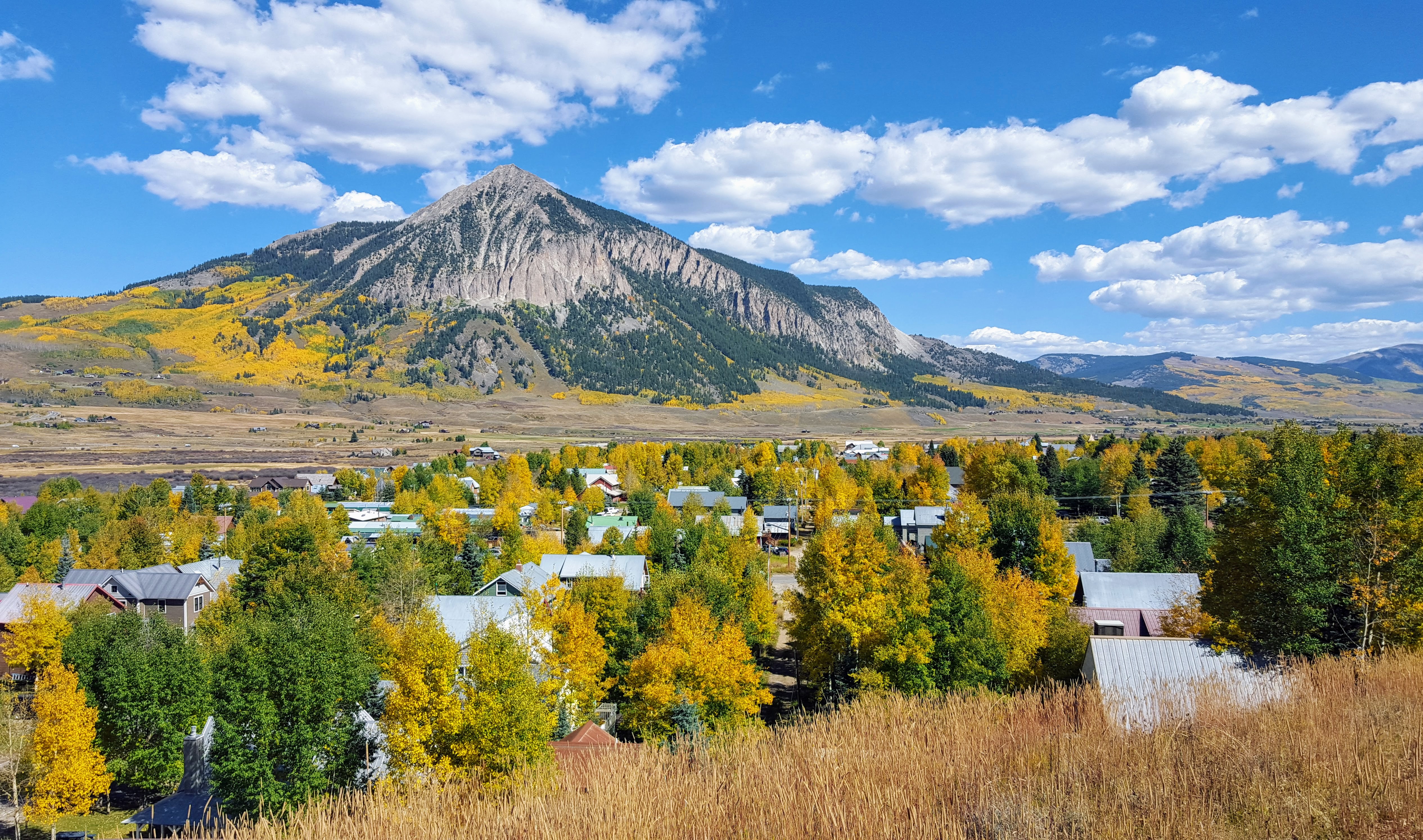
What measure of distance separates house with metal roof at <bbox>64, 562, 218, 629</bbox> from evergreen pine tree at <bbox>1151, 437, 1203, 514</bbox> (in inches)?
2735

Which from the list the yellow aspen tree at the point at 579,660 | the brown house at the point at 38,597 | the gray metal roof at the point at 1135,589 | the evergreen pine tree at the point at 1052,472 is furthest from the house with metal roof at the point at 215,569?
the evergreen pine tree at the point at 1052,472

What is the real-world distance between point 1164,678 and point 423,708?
16.9 metres

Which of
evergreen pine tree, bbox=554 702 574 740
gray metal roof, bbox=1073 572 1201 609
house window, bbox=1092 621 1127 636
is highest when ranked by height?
gray metal roof, bbox=1073 572 1201 609

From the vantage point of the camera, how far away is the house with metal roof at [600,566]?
41.4m

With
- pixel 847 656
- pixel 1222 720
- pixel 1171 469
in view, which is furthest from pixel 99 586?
pixel 1171 469

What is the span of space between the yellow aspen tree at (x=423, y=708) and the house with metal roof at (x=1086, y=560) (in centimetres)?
3415

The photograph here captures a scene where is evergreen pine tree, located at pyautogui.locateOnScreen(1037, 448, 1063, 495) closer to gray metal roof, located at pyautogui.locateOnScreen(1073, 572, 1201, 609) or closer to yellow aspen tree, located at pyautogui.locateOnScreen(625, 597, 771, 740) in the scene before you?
gray metal roof, located at pyautogui.locateOnScreen(1073, 572, 1201, 609)

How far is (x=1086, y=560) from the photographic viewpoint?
40.7 metres

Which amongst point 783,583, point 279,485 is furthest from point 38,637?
point 279,485

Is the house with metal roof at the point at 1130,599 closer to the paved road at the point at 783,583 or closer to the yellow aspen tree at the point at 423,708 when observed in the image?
the paved road at the point at 783,583

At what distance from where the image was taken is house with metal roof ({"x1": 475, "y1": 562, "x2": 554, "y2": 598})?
37.3m

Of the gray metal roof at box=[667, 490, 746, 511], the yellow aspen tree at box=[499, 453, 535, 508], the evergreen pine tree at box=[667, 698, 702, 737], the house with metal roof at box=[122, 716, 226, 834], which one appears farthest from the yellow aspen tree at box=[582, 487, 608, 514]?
the evergreen pine tree at box=[667, 698, 702, 737]

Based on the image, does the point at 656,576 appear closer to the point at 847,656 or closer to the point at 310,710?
the point at 847,656

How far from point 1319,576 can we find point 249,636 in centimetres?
3167
